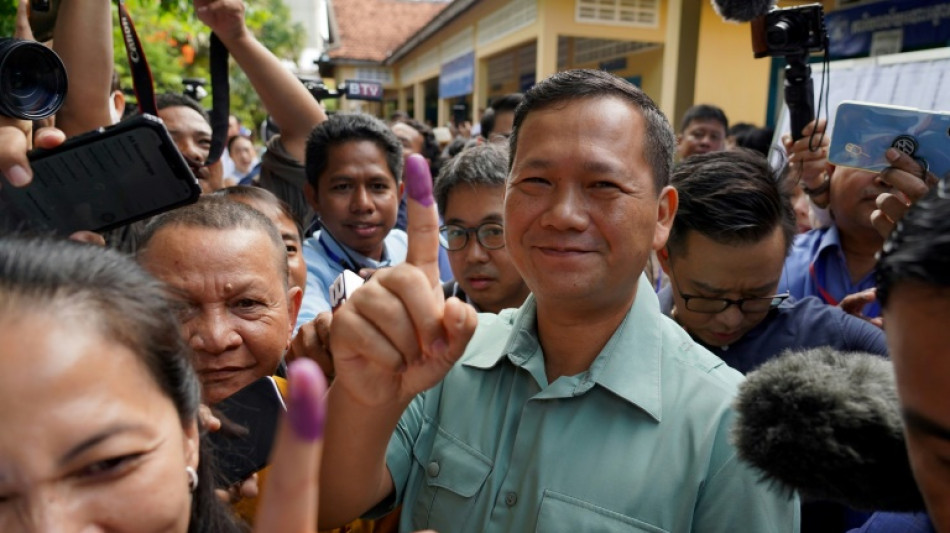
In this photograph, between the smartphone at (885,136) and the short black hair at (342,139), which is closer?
the smartphone at (885,136)

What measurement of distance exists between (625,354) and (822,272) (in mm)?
1571

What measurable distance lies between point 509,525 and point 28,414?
79 centimetres

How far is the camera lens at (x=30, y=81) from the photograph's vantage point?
1345 millimetres

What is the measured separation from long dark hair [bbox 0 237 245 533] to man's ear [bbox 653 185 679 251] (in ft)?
3.12

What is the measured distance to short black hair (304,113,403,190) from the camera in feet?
9.30

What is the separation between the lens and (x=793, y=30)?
2479 millimetres

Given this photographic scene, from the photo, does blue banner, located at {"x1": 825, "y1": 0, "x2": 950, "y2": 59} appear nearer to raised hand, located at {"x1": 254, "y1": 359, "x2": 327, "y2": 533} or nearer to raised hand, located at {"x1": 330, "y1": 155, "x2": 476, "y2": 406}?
raised hand, located at {"x1": 330, "y1": 155, "x2": 476, "y2": 406}

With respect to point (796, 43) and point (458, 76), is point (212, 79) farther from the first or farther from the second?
point (458, 76)

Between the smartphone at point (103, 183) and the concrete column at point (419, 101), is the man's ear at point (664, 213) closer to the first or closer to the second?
the smartphone at point (103, 183)

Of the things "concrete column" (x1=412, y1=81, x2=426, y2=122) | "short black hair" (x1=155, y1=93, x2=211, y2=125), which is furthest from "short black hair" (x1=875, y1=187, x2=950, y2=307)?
"concrete column" (x1=412, y1=81, x2=426, y2=122)

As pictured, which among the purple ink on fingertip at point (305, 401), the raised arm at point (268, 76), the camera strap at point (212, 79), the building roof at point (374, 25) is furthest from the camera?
the building roof at point (374, 25)

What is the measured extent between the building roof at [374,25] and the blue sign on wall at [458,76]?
746cm

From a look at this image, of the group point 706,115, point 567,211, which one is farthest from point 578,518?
point 706,115

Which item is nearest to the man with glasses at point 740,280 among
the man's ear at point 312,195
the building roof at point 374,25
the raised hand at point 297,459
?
the raised hand at point 297,459
